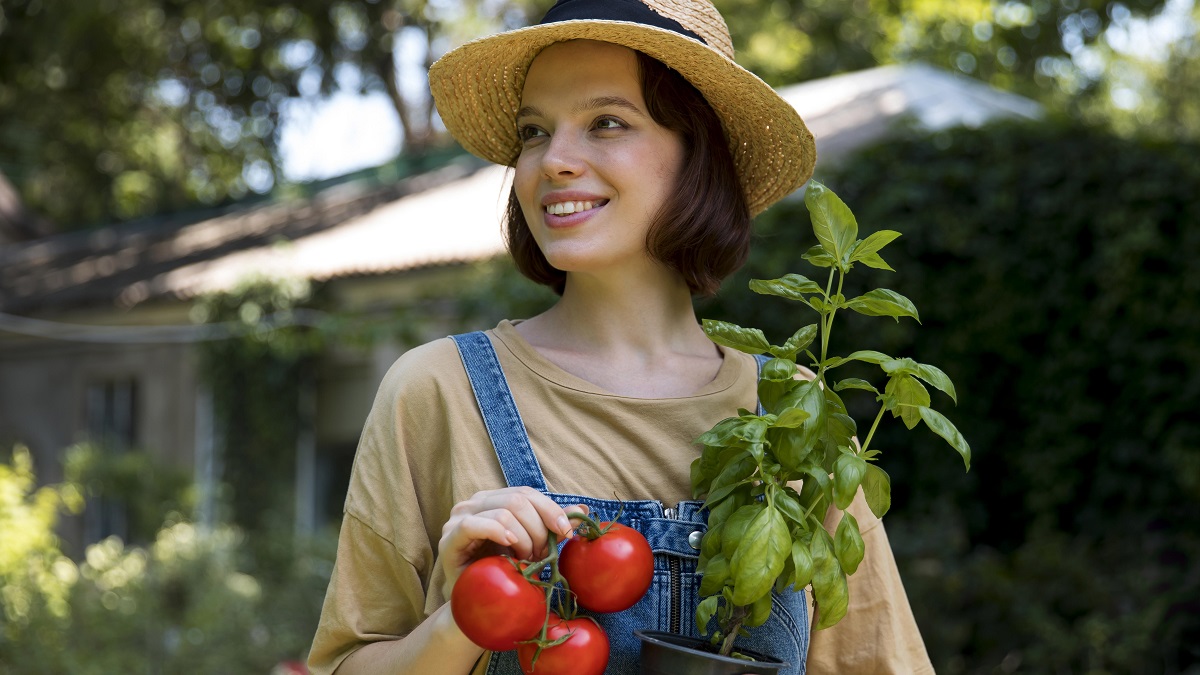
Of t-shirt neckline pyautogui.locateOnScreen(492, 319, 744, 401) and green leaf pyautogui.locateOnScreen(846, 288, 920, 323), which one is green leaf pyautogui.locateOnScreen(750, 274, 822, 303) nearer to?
green leaf pyautogui.locateOnScreen(846, 288, 920, 323)

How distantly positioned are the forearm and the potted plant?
0.22 meters

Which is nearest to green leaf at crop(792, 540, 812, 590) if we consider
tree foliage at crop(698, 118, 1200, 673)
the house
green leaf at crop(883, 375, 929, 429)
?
green leaf at crop(883, 375, 929, 429)

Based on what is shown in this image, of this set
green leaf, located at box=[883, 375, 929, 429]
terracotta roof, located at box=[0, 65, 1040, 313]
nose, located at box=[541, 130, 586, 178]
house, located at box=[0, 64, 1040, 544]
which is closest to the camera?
green leaf, located at box=[883, 375, 929, 429]

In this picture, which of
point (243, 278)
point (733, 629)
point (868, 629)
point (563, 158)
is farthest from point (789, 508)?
point (243, 278)

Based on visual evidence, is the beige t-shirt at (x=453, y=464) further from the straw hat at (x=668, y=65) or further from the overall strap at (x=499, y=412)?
the straw hat at (x=668, y=65)

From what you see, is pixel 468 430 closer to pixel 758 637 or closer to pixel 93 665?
pixel 758 637

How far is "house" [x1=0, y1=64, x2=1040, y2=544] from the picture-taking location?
9305mm

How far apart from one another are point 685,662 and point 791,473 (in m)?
0.29

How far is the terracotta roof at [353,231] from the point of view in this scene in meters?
8.81

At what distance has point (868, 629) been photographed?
1870mm

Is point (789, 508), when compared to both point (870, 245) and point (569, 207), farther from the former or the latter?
point (569, 207)

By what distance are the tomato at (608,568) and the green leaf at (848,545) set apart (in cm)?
26

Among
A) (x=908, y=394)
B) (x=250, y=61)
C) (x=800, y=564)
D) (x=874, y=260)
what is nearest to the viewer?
(x=800, y=564)

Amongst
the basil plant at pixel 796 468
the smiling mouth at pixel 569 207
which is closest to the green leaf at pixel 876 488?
the basil plant at pixel 796 468
